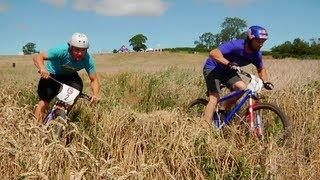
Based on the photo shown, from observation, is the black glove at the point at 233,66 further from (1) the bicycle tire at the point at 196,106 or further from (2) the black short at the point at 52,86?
(2) the black short at the point at 52,86

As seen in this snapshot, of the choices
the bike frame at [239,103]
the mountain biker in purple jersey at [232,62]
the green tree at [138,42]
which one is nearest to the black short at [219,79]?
the mountain biker in purple jersey at [232,62]

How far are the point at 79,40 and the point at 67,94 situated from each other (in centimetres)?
A: 80

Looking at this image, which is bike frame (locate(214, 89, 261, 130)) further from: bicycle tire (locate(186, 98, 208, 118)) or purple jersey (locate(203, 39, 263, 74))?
bicycle tire (locate(186, 98, 208, 118))

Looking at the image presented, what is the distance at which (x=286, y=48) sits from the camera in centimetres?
9031

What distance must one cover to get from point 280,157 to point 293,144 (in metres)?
1.17

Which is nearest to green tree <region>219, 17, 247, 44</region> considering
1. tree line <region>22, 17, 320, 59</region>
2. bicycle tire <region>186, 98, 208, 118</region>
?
tree line <region>22, 17, 320, 59</region>

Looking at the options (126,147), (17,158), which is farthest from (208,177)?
Result: (17,158)

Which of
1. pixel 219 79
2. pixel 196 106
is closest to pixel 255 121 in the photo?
pixel 219 79

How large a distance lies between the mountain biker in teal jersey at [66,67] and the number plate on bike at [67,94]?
283 mm

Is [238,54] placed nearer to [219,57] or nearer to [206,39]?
[219,57]

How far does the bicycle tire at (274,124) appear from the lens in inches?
257

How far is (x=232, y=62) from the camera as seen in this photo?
24.8 ft

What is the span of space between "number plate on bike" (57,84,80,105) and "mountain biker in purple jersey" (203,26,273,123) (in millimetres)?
1966

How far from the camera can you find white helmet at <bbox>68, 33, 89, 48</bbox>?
6934 millimetres
